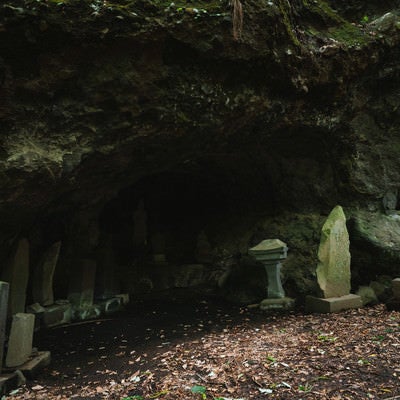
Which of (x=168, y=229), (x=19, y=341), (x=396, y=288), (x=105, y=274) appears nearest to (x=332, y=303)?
(x=396, y=288)

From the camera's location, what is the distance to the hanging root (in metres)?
4.66

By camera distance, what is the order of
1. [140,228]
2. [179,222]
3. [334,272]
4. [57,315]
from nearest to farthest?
1. [334,272]
2. [57,315]
3. [140,228]
4. [179,222]

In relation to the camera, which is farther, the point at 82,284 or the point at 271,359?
the point at 82,284

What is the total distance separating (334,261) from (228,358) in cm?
315

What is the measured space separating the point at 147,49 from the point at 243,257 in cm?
545

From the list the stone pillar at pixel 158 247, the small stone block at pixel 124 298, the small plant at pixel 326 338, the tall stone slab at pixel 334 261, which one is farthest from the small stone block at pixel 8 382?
the stone pillar at pixel 158 247

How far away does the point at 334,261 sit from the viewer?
5.92 m

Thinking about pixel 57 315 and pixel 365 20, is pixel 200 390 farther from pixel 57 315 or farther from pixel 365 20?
pixel 365 20

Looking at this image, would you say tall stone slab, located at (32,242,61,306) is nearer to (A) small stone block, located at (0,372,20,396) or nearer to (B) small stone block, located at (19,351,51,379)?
(B) small stone block, located at (19,351,51,379)

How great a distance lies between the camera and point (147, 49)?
15.0 ft

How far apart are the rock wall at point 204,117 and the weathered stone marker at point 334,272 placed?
1042mm

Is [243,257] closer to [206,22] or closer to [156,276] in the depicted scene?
[156,276]

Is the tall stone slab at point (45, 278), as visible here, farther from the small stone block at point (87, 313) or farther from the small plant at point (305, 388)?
the small plant at point (305, 388)

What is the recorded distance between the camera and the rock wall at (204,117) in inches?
169
